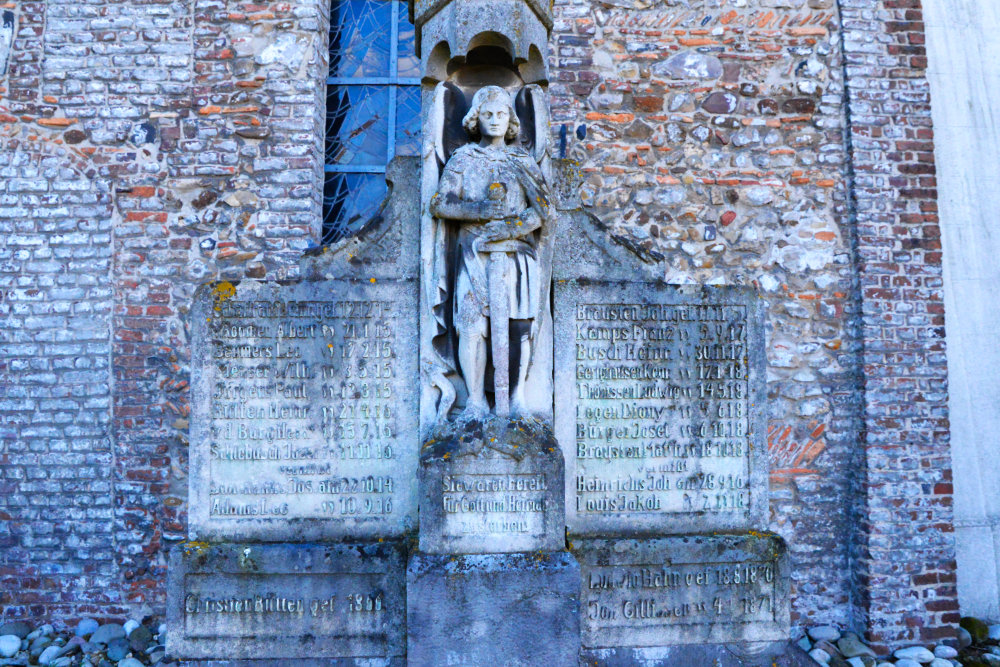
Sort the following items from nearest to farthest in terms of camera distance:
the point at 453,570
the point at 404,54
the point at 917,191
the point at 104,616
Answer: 1. the point at 453,570
2. the point at 104,616
3. the point at 917,191
4. the point at 404,54

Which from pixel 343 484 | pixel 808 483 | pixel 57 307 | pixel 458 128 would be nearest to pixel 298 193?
pixel 57 307

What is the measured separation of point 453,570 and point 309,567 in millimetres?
682

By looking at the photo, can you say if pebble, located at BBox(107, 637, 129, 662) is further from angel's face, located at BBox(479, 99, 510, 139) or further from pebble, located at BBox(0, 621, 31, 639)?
angel's face, located at BBox(479, 99, 510, 139)

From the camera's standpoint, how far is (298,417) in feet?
11.6

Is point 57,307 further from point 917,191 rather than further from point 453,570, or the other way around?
point 917,191

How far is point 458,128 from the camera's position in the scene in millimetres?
3697

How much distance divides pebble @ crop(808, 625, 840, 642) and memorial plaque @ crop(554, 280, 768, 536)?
2.54m

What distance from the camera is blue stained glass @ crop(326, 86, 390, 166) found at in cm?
626

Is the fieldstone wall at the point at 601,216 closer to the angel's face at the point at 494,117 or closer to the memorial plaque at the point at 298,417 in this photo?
the memorial plaque at the point at 298,417

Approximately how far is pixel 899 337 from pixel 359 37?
15.3 ft

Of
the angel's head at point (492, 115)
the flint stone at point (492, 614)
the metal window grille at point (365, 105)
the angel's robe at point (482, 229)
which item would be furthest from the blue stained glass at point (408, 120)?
the flint stone at point (492, 614)

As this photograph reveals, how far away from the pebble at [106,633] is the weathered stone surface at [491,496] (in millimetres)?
3242

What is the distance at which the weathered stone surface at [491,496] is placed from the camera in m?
3.21

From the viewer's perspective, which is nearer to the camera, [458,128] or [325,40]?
[458,128]
